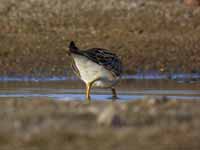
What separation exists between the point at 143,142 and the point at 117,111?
100 centimetres

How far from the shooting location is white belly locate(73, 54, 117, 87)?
13704 mm

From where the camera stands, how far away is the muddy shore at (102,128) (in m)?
7.79

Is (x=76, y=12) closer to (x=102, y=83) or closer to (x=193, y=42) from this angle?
(x=193, y=42)

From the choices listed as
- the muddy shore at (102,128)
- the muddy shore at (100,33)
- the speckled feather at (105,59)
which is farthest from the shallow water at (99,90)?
the muddy shore at (102,128)

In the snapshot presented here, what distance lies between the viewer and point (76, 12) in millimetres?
21953

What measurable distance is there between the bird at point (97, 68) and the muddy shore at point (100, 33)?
3905 mm

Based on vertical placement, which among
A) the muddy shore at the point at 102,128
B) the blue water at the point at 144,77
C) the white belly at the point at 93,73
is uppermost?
the muddy shore at the point at 102,128

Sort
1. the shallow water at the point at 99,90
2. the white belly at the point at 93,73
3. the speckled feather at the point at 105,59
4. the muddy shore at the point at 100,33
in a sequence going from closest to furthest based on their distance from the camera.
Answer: the white belly at the point at 93,73
the speckled feather at the point at 105,59
the shallow water at the point at 99,90
the muddy shore at the point at 100,33

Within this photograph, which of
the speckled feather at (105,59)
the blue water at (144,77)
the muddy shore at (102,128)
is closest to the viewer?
the muddy shore at (102,128)

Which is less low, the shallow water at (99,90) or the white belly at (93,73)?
the white belly at (93,73)

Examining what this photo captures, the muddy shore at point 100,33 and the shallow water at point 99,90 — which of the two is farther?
the muddy shore at point 100,33

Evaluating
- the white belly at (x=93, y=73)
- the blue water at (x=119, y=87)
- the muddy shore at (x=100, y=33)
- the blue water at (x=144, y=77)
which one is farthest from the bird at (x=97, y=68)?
the muddy shore at (x=100, y=33)

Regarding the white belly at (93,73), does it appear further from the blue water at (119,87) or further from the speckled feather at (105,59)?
the blue water at (119,87)

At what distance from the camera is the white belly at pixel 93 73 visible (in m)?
13.7
